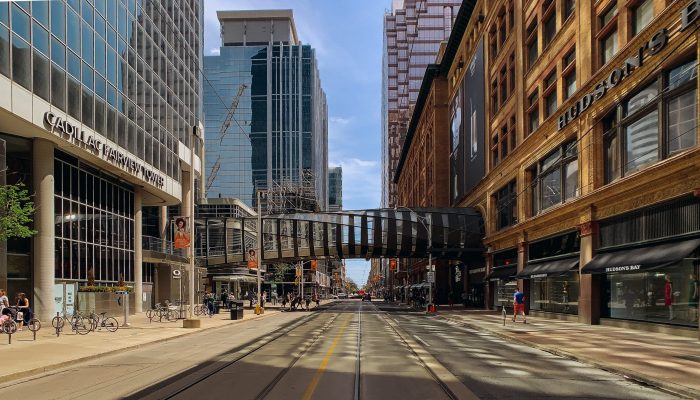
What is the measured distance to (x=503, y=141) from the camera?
48.9 m

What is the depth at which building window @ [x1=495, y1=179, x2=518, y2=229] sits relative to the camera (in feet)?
148

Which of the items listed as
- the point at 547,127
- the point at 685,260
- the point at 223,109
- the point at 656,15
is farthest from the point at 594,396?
the point at 223,109

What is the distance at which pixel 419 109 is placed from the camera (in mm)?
96625

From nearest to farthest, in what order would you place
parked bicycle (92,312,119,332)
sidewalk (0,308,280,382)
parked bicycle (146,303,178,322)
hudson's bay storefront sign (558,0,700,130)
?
sidewalk (0,308,280,382), hudson's bay storefront sign (558,0,700,130), parked bicycle (92,312,119,332), parked bicycle (146,303,178,322)

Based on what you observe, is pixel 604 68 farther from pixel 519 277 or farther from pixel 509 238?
pixel 509 238

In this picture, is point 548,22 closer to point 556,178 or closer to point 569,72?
point 569,72

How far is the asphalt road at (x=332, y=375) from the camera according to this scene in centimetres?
1104

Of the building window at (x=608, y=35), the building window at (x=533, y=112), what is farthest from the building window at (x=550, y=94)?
the building window at (x=608, y=35)

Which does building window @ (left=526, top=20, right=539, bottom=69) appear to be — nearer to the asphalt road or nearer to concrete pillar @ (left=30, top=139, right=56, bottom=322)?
the asphalt road

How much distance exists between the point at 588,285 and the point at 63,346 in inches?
904

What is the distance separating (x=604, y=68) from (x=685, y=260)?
34.3 feet

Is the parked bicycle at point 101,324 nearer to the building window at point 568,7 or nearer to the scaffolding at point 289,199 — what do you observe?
the building window at point 568,7

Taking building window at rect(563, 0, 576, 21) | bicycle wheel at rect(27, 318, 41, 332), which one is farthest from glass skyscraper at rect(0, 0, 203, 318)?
building window at rect(563, 0, 576, 21)

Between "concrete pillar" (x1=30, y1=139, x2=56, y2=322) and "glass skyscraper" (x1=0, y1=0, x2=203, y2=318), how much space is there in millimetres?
51
